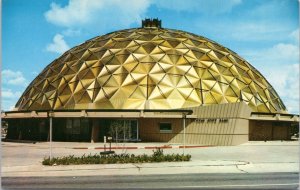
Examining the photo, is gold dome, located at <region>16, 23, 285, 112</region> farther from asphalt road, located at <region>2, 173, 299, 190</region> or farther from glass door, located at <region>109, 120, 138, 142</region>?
asphalt road, located at <region>2, 173, 299, 190</region>

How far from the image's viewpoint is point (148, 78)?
1805 inches

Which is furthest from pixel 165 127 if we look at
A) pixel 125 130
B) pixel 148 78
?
pixel 148 78

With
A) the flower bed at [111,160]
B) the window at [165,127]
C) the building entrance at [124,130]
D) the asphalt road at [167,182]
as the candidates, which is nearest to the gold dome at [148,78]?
the building entrance at [124,130]

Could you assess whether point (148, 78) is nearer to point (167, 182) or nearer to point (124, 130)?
point (124, 130)

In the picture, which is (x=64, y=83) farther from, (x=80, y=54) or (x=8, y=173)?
(x=8, y=173)

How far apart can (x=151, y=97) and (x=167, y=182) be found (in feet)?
94.2

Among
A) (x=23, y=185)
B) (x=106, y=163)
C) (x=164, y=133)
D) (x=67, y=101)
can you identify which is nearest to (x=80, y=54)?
(x=67, y=101)

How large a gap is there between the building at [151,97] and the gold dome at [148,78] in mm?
106

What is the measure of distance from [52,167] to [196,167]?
7.10 m

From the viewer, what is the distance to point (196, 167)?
20891 millimetres

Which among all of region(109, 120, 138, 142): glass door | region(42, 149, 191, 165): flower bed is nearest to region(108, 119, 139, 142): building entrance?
region(109, 120, 138, 142): glass door

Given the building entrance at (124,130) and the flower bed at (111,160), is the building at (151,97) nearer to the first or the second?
the building entrance at (124,130)

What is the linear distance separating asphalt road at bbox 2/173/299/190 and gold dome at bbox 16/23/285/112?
2599cm

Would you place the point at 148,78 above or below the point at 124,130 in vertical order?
above
